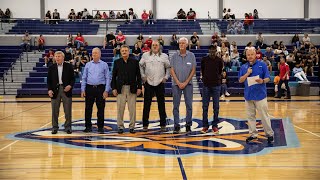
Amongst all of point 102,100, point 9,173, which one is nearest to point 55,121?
point 102,100

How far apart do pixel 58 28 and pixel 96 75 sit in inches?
680

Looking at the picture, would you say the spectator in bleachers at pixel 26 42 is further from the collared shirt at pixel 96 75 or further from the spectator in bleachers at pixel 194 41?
the collared shirt at pixel 96 75

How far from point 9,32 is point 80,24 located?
4.08 metres

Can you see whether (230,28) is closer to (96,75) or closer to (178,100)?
(178,100)

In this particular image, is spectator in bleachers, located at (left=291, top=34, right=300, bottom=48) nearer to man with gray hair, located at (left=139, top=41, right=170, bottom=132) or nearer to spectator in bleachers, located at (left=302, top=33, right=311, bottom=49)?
spectator in bleachers, located at (left=302, top=33, right=311, bottom=49)

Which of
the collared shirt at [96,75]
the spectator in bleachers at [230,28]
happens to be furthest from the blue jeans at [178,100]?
the spectator in bleachers at [230,28]

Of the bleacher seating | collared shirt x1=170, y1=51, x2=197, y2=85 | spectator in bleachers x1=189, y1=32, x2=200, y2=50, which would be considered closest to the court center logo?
collared shirt x1=170, y1=51, x2=197, y2=85

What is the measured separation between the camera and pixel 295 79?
1941cm

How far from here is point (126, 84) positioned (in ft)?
26.1

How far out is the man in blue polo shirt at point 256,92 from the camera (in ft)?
22.4

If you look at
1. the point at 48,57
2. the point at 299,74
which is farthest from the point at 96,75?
the point at 48,57

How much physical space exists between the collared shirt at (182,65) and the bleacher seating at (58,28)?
54.5ft

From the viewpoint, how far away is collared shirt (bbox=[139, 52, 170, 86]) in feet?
26.4

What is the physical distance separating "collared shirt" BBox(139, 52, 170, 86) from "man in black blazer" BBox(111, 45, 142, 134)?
6.2 inches
